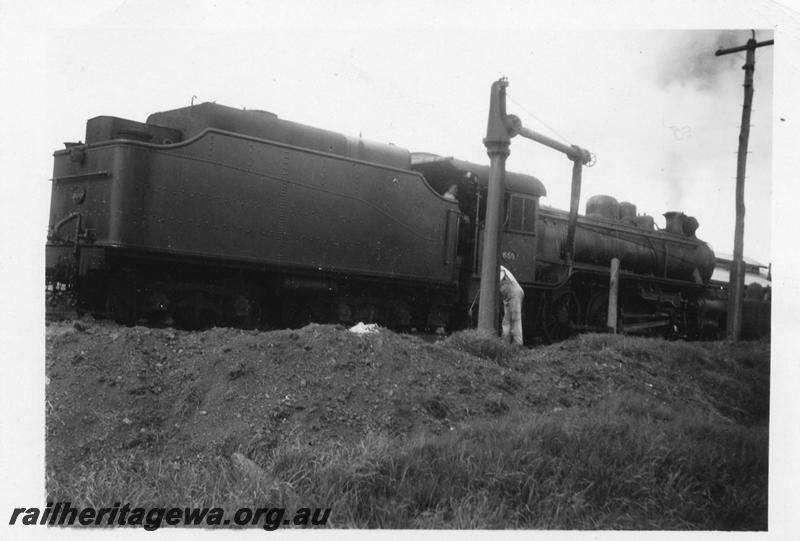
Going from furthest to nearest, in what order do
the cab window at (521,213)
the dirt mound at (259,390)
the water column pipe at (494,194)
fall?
the cab window at (521,213)
the water column pipe at (494,194)
the dirt mound at (259,390)

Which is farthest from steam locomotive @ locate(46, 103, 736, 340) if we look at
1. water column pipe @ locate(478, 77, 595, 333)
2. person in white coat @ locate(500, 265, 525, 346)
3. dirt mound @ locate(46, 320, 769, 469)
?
dirt mound @ locate(46, 320, 769, 469)

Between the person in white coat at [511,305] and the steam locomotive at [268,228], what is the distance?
1.04 meters

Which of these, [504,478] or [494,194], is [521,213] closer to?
[494,194]

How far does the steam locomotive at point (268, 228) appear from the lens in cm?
749

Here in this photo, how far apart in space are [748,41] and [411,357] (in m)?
3.55

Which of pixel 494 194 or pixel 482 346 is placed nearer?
pixel 482 346

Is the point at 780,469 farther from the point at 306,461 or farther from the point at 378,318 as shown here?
the point at 378,318

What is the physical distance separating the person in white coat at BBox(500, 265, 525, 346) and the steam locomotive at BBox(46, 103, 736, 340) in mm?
1036

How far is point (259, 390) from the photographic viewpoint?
4.88 metres
